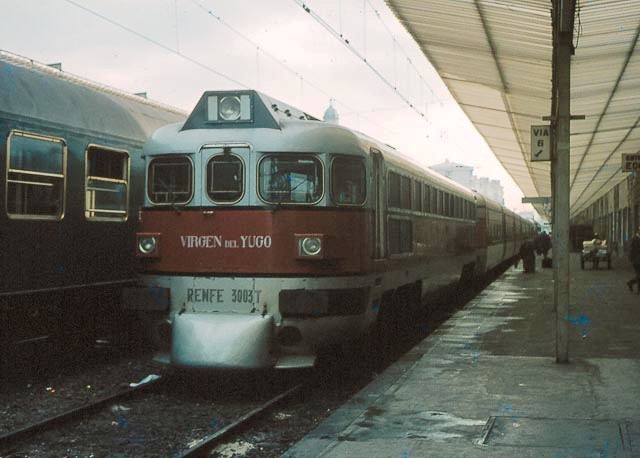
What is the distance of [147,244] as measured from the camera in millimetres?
8945

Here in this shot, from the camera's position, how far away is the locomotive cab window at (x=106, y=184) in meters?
10.7

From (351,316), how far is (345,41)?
30.0ft

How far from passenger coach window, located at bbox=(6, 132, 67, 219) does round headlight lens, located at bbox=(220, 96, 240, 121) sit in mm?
2307

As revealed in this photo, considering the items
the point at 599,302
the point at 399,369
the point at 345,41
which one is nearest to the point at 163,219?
the point at 399,369

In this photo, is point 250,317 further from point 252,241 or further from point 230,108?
point 230,108

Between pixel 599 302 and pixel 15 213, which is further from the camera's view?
pixel 599 302

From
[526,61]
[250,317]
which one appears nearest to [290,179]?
[250,317]

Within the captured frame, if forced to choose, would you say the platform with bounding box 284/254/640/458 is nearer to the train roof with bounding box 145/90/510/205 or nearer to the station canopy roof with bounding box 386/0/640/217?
the train roof with bounding box 145/90/510/205

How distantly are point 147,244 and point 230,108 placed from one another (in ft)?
5.56

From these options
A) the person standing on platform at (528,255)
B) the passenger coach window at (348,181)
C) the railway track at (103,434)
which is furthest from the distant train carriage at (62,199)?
the person standing on platform at (528,255)

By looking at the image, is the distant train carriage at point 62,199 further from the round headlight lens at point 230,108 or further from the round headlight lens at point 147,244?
the round headlight lens at point 230,108


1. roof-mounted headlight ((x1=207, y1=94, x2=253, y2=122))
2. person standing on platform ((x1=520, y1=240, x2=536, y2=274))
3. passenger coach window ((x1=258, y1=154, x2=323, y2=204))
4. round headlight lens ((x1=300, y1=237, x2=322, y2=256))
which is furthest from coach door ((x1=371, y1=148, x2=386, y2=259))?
person standing on platform ((x1=520, y1=240, x2=536, y2=274))

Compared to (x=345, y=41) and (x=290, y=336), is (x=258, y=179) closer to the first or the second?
(x=290, y=336)

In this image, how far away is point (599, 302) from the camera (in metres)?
17.8
